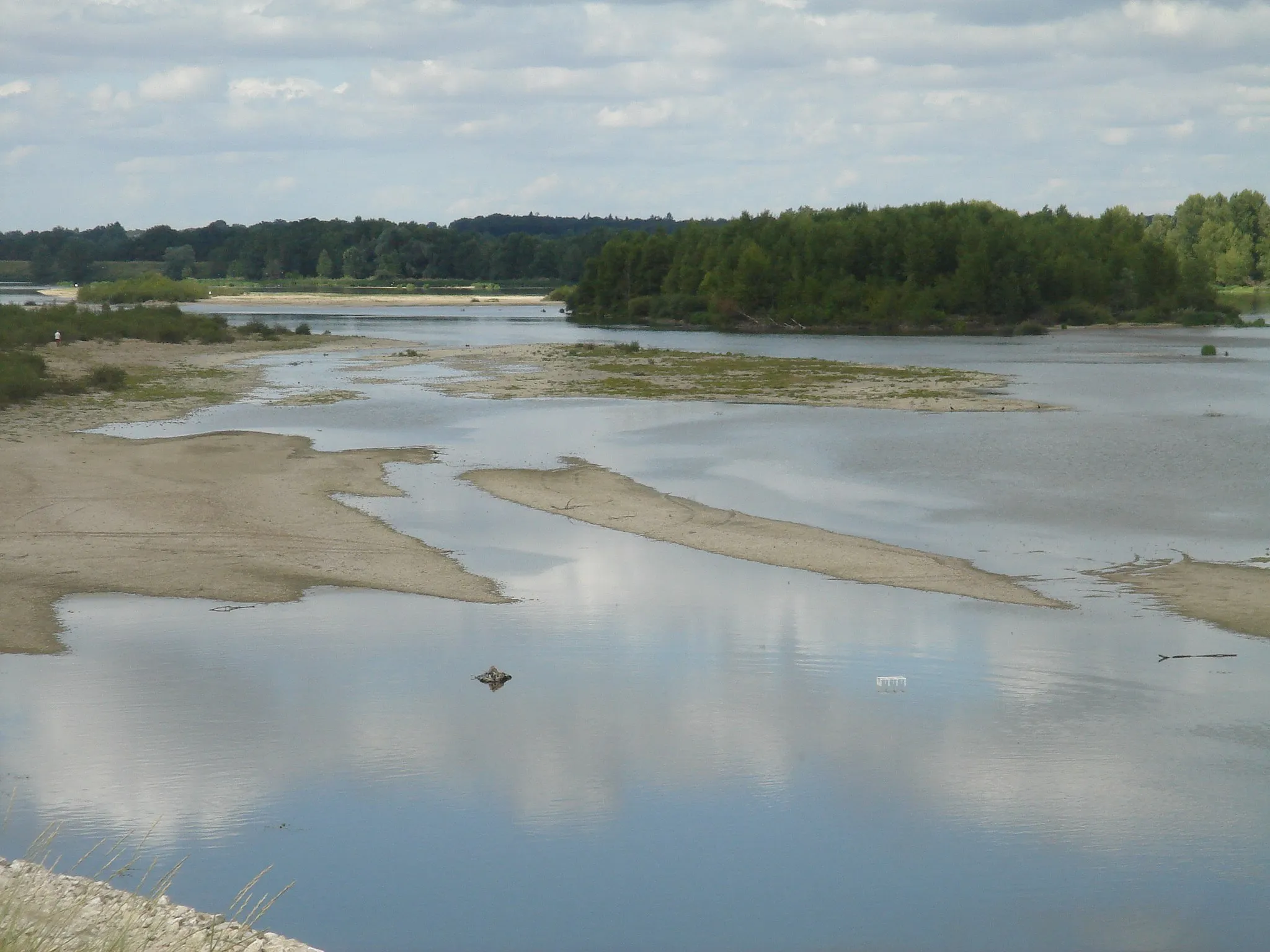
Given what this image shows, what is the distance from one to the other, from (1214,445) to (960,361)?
31.6 metres

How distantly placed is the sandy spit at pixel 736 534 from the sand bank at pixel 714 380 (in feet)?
54.6

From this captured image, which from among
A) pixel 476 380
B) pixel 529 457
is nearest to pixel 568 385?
pixel 476 380

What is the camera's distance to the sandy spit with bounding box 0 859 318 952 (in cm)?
612

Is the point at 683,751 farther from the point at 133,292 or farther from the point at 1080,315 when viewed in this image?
the point at 133,292

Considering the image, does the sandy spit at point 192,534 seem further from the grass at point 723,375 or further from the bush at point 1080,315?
the bush at point 1080,315

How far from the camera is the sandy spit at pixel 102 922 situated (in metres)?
6.12

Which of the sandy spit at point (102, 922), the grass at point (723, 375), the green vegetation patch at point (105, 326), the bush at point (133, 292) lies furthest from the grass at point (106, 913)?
the bush at point (133, 292)

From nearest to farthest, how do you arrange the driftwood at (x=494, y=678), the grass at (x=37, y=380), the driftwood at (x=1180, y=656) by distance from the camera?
the driftwood at (x=494, y=678) → the driftwood at (x=1180, y=656) → the grass at (x=37, y=380)

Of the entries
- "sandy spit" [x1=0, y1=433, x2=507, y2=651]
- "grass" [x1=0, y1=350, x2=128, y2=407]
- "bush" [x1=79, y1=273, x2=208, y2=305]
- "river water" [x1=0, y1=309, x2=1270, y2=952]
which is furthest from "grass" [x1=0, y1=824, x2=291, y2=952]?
"bush" [x1=79, y1=273, x2=208, y2=305]

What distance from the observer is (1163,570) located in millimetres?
16625

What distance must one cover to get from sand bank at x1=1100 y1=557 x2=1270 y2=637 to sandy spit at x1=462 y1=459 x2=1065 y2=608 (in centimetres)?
135

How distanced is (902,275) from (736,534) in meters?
85.3

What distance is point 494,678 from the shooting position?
12.4m

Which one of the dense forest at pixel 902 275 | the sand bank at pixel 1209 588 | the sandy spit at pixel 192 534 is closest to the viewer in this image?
the sand bank at pixel 1209 588
